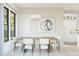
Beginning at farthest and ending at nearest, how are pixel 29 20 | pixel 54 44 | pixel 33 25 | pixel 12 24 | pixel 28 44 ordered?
pixel 29 20, pixel 33 25, pixel 12 24, pixel 54 44, pixel 28 44

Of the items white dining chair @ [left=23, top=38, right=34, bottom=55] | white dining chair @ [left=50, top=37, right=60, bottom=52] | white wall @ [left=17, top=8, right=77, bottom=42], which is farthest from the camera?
white wall @ [left=17, top=8, right=77, bottom=42]

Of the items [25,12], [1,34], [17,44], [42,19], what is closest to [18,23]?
[25,12]

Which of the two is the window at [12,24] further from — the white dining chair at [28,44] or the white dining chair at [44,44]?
the white dining chair at [44,44]

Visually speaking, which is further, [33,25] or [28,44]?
[33,25]

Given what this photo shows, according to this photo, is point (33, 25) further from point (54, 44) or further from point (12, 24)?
point (54, 44)

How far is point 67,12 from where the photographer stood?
9836 millimetres

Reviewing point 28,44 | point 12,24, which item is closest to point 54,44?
point 28,44

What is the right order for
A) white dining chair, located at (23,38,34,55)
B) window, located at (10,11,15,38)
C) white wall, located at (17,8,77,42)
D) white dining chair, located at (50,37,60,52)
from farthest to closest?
white wall, located at (17,8,77,42) < window, located at (10,11,15,38) < white dining chair, located at (50,37,60,52) < white dining chair, located at (23,38,34,55)

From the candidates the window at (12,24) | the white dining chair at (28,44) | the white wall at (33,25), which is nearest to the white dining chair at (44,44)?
the white dining chair at (28,44)

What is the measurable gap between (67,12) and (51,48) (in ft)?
10.3

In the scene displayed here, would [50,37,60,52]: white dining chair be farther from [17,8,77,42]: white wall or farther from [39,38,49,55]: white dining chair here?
[17,8,77,42]: white wall

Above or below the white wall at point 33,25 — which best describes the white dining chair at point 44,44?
Answer: below

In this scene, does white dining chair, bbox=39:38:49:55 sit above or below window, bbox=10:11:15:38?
below

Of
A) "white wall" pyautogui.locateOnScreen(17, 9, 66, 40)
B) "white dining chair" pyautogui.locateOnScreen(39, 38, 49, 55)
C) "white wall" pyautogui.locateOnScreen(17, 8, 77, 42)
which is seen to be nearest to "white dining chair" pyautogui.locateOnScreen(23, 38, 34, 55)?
"white dining chair" pyautogui.locateOnScreen(39, 38, 49, 55)
